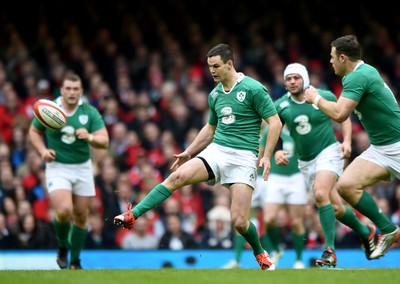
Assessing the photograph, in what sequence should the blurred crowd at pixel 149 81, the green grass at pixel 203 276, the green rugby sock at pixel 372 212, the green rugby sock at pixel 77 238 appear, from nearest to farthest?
the green grass at pixel 203 276 < the green rugby sock at pixel 372 212 < the green rugby sock at pixel 77 238 < the blurred crowd at pixel 149 81

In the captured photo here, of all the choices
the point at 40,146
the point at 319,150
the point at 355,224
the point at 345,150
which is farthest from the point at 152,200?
the point at 355,224

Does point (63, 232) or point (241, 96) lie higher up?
point (241, 96)

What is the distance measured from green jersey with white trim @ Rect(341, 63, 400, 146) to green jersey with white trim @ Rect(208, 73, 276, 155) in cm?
87

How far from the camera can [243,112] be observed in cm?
1031

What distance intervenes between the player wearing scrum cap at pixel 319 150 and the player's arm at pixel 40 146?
278 centimetres

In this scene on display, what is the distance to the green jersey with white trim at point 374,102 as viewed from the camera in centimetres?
1015

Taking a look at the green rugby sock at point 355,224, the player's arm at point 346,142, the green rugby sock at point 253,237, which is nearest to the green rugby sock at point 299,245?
the green rugby sock at point 355,224

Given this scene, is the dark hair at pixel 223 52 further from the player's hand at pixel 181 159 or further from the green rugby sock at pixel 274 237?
the green rugby sock at pixel 274 237

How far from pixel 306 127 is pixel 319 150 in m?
0.34

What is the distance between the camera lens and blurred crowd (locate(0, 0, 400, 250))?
51.1 ft

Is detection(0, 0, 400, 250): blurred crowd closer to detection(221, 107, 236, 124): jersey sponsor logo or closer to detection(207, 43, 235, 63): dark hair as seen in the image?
detection(221, 107, 236, 124): jersey sponsor logo

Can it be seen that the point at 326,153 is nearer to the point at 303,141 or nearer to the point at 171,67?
the point at 303,141

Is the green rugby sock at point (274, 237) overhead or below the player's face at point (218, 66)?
below

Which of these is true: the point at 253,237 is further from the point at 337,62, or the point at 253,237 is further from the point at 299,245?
the point at 299,245
